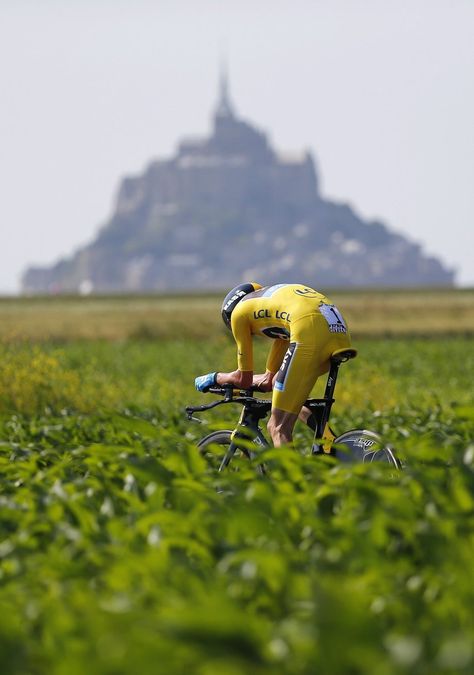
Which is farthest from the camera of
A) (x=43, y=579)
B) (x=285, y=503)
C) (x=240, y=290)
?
(x=240, y=290)

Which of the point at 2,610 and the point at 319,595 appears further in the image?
the point at 2,610

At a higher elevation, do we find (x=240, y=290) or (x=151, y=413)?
(x=240, y=290)

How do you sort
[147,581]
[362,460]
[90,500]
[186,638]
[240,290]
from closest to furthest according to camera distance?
[186,638] < [147,581] < [90,500] < [362,460] < [240,290]

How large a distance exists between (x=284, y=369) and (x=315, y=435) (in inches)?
25.8

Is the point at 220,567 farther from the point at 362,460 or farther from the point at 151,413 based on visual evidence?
the point at 151,413

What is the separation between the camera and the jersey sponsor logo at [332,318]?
9.26m

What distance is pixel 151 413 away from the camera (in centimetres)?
1559

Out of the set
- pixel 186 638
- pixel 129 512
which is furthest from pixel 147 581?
pixel 129 512

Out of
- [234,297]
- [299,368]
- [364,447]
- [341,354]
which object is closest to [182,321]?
[234,297]

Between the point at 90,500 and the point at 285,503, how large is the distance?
4.07 feet

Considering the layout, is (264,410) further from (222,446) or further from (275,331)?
(275,331)

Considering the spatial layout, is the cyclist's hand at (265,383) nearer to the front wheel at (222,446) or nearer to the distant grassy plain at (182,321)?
the front wheel at (222,446)

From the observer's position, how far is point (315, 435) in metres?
9.64

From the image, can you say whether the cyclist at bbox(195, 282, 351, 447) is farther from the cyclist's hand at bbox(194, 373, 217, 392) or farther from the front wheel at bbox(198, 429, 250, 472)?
the front wheel at bbox(198, 429, 250, 472)
